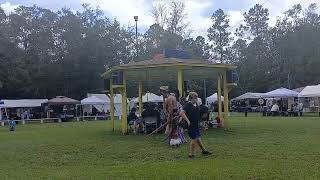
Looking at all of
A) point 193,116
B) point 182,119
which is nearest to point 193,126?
point 193,116

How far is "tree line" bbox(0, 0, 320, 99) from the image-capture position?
5627 centimetres

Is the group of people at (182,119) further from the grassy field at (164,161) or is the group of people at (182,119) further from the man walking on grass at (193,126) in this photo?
the grassy field at (164,161)

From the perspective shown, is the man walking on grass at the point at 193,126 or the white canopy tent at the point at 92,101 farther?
the white canopy tent at the point at 92,101

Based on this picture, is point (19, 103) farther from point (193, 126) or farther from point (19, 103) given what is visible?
point (193, 126)

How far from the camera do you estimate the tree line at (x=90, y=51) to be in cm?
5627

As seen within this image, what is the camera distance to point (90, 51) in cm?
5700

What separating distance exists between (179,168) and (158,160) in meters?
1.51

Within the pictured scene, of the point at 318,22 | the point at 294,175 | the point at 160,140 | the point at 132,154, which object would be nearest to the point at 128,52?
the point at 318,22

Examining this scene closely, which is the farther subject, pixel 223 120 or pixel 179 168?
pixel 223 120

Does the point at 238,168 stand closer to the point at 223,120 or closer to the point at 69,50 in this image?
the point at 223,120

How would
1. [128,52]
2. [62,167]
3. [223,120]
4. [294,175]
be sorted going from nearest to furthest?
[294,175]
[62,167]
[223,120]
[128,52]

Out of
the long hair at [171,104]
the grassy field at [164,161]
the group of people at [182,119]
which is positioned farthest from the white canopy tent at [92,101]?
the long hair at [171,104]

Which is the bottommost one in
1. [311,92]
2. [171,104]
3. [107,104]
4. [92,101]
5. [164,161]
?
[164,161]

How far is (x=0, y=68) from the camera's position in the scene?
52250 mm
